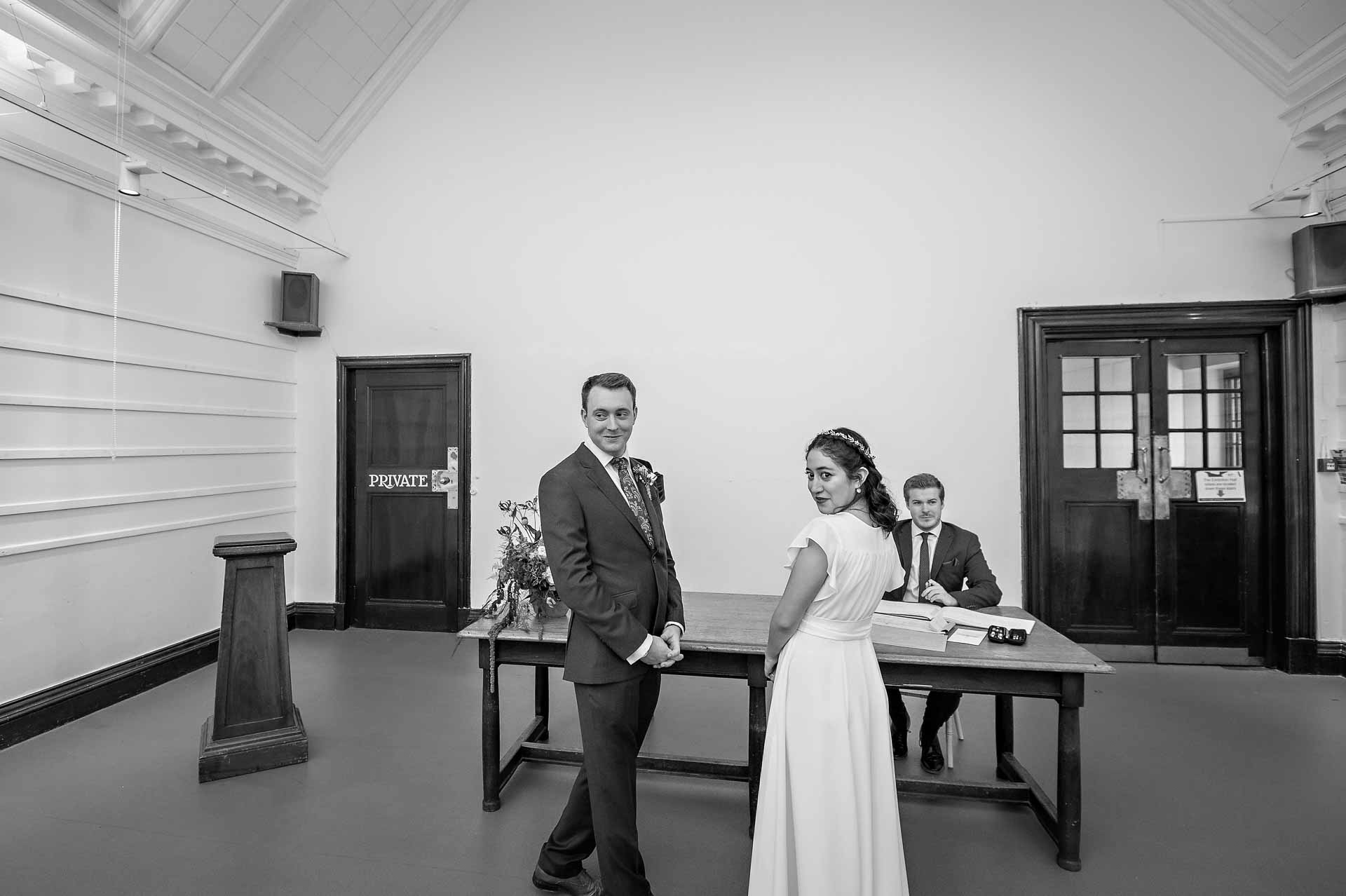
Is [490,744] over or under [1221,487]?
under

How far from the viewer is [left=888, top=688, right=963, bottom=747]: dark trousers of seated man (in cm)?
309

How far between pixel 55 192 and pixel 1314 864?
262 inches

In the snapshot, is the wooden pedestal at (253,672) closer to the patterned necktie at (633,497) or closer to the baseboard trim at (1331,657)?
the patterned necktie at (633,497)

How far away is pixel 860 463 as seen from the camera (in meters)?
1.93

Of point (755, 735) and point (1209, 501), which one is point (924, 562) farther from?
point (1209, 501)

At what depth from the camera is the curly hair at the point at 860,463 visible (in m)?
1.92

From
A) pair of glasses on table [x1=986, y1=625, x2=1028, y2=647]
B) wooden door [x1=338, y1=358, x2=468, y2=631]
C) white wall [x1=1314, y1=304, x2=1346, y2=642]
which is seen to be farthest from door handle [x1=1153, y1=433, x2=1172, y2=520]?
wooden door [x1=338, y1=358, x2=468, y2=631]

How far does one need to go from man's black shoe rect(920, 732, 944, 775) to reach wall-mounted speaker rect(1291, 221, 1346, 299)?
3955 mm

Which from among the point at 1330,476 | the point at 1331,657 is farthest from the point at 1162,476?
the point at 1331,657

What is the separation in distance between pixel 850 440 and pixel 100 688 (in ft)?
15.0

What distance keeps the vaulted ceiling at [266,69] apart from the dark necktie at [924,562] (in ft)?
13.0

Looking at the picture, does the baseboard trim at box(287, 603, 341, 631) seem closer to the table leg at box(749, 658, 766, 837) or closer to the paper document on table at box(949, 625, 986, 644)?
the table leg at box(749, 658, 766, 837)

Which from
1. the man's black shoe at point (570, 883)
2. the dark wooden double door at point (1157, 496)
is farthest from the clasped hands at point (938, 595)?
the dark wooden double door at point (1157, 496)

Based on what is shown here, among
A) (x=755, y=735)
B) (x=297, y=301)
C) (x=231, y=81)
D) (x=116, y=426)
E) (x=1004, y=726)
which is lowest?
(x=1004, y=726)
